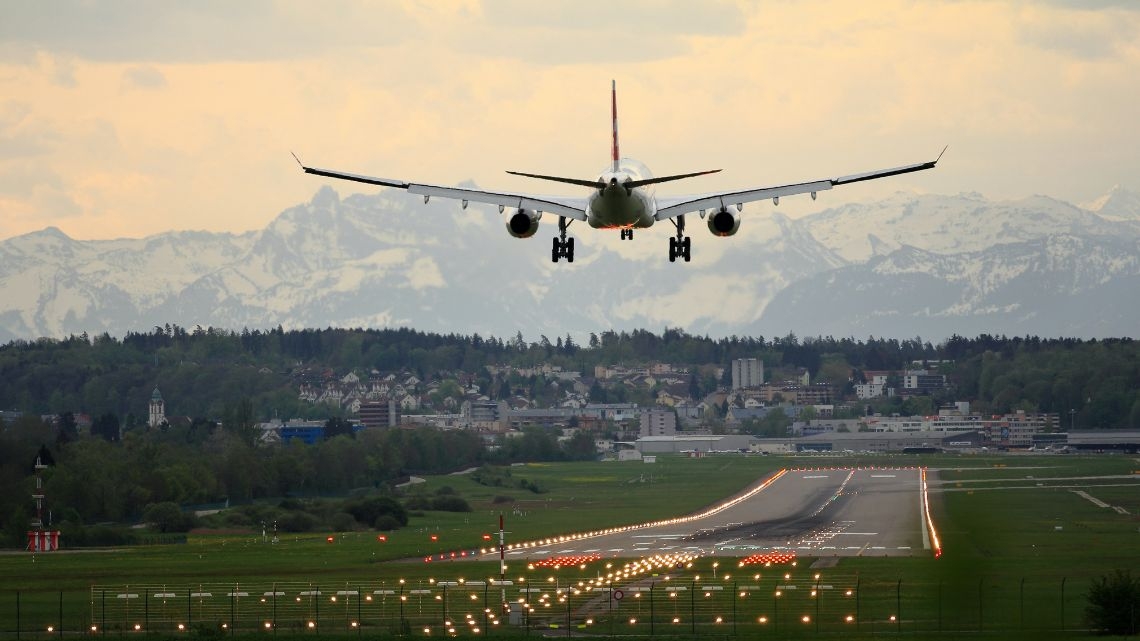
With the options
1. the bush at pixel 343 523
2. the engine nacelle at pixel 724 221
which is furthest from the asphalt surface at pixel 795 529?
the engine nacelle at pixel 724 221

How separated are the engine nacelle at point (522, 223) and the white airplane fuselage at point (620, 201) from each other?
10.1 feet

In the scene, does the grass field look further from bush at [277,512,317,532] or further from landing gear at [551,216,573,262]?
landing gear at [551,216,573,262]

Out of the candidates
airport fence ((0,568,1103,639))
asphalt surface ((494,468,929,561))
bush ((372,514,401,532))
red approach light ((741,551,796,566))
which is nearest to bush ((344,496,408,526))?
bush ((372,514,401,532))

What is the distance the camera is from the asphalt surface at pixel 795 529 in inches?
4208

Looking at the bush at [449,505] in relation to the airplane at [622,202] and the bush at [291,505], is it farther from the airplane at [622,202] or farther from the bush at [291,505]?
the airplane at [622,202]

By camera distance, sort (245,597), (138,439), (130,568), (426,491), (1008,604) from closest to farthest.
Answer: (1008,604) → (245,597) → (130,568) → (426,491) → (138,439)

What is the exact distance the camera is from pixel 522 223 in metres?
73.2

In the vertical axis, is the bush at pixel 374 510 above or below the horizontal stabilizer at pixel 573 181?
below

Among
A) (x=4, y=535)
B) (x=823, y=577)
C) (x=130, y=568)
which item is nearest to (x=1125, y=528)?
(x=823, y=577)

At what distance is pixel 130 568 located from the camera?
10144 cm

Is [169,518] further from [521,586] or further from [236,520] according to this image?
[521,586]

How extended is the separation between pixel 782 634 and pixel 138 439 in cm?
12023

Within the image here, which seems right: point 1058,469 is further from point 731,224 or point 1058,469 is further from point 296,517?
point 731,224

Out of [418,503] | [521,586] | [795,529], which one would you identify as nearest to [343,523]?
[418,503]
